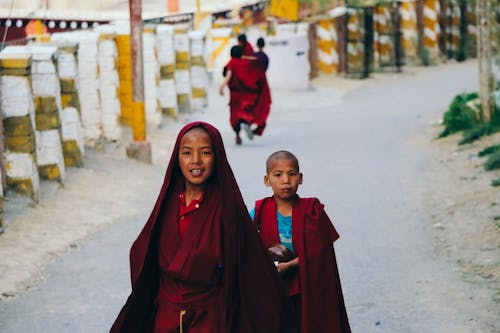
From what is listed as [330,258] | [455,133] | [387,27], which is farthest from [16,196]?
[387,27]

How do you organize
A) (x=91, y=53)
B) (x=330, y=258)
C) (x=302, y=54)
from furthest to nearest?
(x=302, y=54) → (x=91, y=53) → (x=330, y=258)

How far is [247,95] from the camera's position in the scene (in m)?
16.5

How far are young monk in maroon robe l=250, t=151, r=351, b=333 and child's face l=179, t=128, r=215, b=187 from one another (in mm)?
723

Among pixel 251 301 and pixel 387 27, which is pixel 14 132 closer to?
pixel 251 301

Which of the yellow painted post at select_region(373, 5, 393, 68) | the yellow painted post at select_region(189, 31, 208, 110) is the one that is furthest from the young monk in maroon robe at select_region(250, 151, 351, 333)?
the yellow painted post at select_region(373, 5, 393, 68)

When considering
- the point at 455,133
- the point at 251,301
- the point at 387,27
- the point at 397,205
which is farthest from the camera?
the point at 387,27

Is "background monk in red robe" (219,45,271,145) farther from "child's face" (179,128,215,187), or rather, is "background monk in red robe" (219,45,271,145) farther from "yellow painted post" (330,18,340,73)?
"child's face" (179,128,215,187)

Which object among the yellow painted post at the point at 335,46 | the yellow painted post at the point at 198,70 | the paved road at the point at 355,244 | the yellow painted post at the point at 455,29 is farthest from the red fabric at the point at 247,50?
the yellow painted post at the point at 455,29

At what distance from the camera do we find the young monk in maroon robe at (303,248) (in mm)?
5480

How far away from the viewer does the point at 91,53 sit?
556 inches

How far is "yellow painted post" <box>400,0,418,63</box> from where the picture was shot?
31266 millimetres

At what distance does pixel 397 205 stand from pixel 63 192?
3.14 m

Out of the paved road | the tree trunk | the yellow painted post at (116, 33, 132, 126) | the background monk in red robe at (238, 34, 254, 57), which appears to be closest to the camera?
the paved road

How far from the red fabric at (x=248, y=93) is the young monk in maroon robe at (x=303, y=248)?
10739 mm
